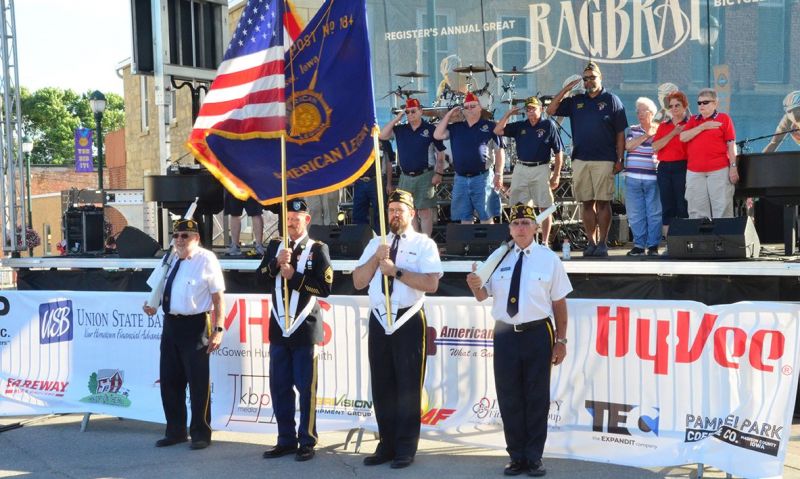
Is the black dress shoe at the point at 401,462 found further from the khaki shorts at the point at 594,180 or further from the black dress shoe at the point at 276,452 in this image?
the khaki shorts at the point at 594,180

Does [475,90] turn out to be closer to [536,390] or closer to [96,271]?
[96,271]

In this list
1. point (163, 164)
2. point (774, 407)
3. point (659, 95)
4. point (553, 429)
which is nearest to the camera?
point (774, 407)

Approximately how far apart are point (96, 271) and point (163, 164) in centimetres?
219

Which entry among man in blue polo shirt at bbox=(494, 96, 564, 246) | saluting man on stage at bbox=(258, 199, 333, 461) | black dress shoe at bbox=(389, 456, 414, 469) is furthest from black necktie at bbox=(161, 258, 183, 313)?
man in blue polo shirt at bbox=(494, 96, 564, 246)

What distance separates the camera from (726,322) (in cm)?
574

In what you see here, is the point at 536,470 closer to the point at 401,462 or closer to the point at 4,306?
the point at 401,462

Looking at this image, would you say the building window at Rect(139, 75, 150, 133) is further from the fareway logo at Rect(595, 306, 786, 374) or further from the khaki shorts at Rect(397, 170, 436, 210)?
the fareway logo at Rect(595, 306, 786, 374)

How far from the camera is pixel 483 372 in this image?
22.0ft

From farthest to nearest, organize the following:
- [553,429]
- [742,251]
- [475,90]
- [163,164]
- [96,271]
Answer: [475,90], [163,164], [96,271], [742,251], [553,429]

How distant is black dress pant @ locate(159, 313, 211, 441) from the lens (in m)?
7.04

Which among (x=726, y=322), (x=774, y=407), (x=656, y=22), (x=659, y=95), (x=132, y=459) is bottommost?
(x=132, y=459)

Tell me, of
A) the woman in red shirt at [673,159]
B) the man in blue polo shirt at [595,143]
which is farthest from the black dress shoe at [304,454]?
the woman in red shirt at [673,159]

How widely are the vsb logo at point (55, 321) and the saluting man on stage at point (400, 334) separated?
302 centimetres

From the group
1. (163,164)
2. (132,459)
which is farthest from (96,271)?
(132,459)
